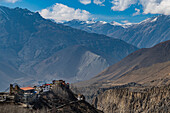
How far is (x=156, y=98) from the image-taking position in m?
171

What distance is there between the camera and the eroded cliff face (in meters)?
166

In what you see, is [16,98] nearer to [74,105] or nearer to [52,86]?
[74,105]

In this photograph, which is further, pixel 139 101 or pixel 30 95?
pixel 139 101

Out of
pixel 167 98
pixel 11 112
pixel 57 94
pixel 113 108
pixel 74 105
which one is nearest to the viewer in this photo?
pixel 11 112

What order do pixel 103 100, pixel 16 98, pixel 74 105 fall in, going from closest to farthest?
1. pixel 16 98
2. pixel 74 105
3. pixel 103 100

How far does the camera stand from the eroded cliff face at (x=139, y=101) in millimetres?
165875

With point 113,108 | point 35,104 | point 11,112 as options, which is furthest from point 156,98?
point 11,112

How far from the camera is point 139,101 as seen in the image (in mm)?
174000

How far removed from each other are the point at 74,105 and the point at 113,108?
8430cm

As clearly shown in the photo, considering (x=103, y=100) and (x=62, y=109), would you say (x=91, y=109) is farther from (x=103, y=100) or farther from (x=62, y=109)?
(x=103, y=100)

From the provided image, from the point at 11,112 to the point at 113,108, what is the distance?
111m

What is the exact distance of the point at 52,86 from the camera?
12194 centimetres

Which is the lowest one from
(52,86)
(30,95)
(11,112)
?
(11,112)

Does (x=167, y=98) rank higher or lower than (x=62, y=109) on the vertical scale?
higher
